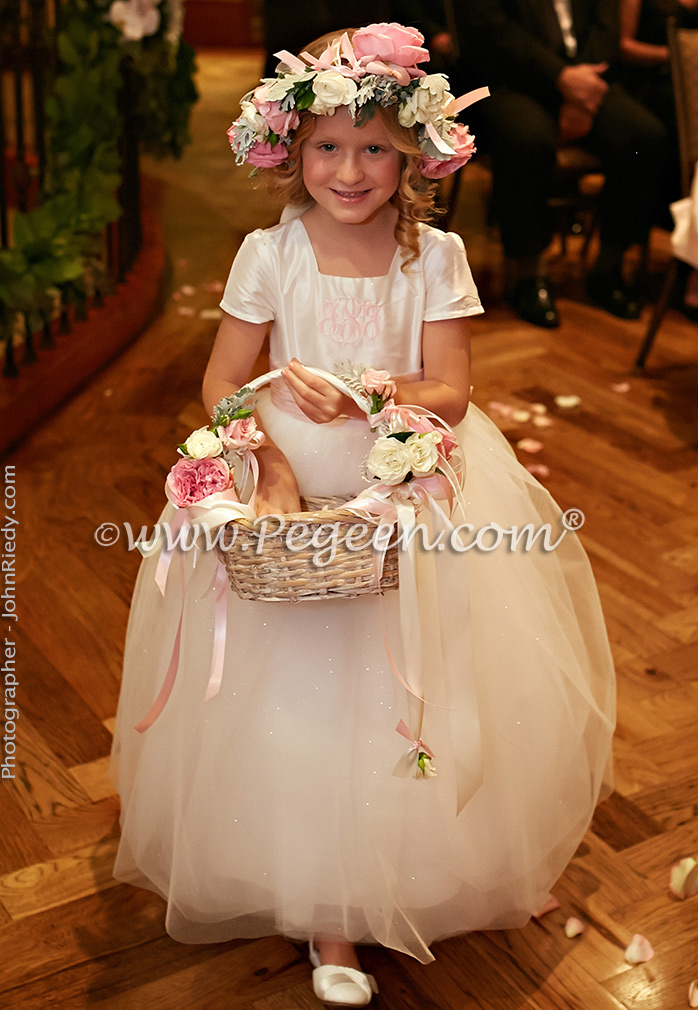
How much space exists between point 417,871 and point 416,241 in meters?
0.89

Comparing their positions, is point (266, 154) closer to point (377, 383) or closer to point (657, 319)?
point (377, 383)

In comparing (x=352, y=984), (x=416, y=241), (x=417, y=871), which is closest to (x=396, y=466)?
(x=416, y=241)

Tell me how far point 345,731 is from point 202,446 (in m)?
0.46

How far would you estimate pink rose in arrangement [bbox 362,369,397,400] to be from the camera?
4.62 ft

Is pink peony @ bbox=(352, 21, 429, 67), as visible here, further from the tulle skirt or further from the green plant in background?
the green plant in background

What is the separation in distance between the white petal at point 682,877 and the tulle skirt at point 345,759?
165 mm

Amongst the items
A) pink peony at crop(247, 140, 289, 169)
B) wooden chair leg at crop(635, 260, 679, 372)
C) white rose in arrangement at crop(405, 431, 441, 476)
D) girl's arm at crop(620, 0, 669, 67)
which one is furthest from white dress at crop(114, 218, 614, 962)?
girl's arm at crop(620, 0, 669, 67)

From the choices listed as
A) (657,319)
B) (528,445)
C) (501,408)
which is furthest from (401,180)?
(657,319)

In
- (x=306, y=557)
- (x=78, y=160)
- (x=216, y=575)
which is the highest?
(x=306, y=557)

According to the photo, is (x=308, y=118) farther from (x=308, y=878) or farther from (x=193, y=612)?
(x=308, y=878)

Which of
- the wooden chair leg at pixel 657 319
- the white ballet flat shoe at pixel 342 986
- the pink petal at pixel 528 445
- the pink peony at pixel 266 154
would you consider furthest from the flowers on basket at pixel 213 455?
the wooden chair leg at pixel 657 319

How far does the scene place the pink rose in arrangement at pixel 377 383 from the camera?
4.62ft

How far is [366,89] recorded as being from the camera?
1.42 m

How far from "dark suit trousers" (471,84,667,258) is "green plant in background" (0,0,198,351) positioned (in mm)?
1241
